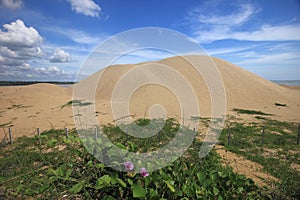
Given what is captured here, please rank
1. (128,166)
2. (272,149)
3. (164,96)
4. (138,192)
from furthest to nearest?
1. (164,96)
2. (272,149)
3. (128,166)
4. (138,192)

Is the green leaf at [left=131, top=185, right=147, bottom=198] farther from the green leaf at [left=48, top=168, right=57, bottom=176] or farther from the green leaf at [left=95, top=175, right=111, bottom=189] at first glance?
the green leaf at [left=48, top=168, right=57, bottom=176]

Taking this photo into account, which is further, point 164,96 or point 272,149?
point 164,96

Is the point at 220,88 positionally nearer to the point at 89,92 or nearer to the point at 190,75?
the point at 190,75

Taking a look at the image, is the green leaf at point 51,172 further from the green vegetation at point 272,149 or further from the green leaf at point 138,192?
the green vegetation at point 272,149

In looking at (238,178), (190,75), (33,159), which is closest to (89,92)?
(190,75)

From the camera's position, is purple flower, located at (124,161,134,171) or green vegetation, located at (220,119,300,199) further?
green vegetation, located at (220,119,300,199)

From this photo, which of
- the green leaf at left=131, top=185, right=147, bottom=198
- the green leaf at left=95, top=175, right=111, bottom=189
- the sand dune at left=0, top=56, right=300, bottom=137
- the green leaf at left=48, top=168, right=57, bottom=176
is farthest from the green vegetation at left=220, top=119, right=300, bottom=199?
the sand dune at left=0, top=56, right=300, bottom=137

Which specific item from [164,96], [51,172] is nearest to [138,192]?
[51,172]

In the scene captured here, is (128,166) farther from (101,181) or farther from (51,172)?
(51,172)

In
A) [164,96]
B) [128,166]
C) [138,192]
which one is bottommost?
[164,96]

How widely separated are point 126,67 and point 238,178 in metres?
26.3

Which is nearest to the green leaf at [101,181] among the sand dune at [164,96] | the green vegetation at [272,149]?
the green vegetation at [272,149]

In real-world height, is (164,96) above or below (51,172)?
below

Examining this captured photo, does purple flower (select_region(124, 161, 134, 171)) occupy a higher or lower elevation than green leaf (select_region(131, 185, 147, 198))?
higher
